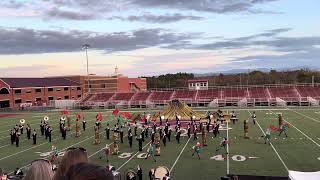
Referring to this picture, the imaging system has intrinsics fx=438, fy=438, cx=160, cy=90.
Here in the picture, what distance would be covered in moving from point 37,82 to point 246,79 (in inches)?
1925

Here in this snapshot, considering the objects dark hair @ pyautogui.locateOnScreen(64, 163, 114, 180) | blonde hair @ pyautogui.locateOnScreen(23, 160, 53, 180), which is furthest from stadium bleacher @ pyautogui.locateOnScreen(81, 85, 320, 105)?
dark hair @ pyautogui.locateOnScreen(64, 163, 114, 180)

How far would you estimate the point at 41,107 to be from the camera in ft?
167

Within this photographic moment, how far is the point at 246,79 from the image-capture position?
93.9m

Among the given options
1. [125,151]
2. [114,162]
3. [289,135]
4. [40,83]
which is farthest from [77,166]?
[40,83]

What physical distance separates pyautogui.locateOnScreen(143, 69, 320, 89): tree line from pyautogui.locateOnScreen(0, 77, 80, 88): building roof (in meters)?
21.5

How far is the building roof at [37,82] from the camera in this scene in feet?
186

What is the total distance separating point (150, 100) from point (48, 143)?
29.7 m

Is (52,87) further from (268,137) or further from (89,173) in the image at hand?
(89,173)

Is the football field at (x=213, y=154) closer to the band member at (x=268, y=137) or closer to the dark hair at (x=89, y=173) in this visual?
the band member at (x=268, y=137)

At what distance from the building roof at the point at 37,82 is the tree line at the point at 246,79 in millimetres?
21476

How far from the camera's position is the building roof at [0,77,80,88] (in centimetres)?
5656

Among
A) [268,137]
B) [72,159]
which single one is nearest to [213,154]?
[268,137]

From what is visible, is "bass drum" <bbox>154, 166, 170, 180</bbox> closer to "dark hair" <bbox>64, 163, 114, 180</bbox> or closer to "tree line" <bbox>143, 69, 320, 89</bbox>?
"dark hair" <bbox>64, 163, 114, 180</bbox>

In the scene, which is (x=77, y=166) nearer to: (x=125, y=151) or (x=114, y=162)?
(x=114, y=162)
